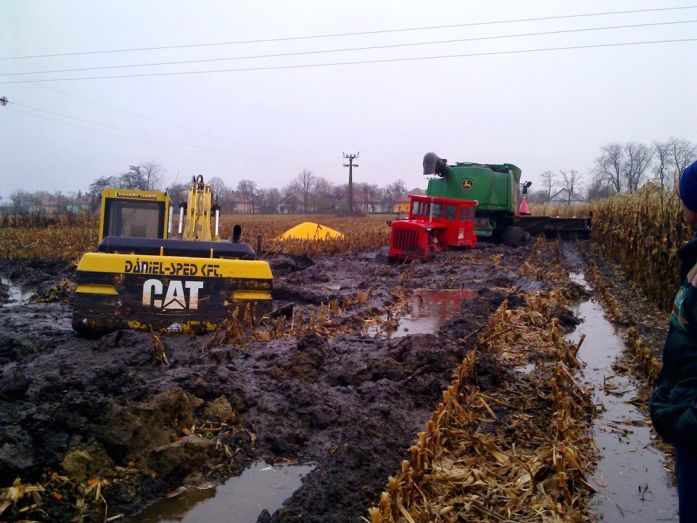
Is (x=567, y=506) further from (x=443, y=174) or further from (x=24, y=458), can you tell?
(x=443, y=174)

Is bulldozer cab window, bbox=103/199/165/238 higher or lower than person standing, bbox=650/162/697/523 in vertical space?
higher

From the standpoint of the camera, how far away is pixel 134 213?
31.7 ft

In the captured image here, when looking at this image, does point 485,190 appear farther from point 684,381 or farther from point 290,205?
point 290,205

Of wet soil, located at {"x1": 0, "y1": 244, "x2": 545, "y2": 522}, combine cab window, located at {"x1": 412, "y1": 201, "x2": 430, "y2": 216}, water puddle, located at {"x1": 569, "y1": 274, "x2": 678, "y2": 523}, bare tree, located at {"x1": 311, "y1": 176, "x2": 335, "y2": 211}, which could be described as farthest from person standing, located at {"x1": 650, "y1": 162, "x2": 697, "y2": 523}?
bare tree, located at {"x1": 311, "y1": 176, "x2": 335, "y2": 211}

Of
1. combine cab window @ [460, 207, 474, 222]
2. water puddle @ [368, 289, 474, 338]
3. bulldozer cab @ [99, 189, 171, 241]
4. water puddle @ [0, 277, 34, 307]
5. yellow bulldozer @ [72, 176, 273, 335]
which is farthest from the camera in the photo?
combine cab window @ [460, 207, 474, 222]

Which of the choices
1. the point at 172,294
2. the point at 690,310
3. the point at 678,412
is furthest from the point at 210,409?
the point at 690,310

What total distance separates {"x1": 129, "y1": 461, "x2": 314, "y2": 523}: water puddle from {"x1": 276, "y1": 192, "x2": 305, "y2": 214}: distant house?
269ft

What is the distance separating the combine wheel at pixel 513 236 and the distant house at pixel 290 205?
65.2 metres

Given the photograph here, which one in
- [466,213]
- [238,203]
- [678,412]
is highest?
[238,203]

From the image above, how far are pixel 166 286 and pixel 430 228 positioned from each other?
1037cm

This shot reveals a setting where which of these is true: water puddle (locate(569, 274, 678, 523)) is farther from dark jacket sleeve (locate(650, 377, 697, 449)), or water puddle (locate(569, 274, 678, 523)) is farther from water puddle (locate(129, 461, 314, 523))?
water puddle (locate(129, 461, 314, 523))

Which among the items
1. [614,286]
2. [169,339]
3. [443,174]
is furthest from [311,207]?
[169,339]

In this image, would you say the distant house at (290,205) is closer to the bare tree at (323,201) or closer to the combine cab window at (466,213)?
the bare tree at (323,201)

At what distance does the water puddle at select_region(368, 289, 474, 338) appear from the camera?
A: 29.1 feet
